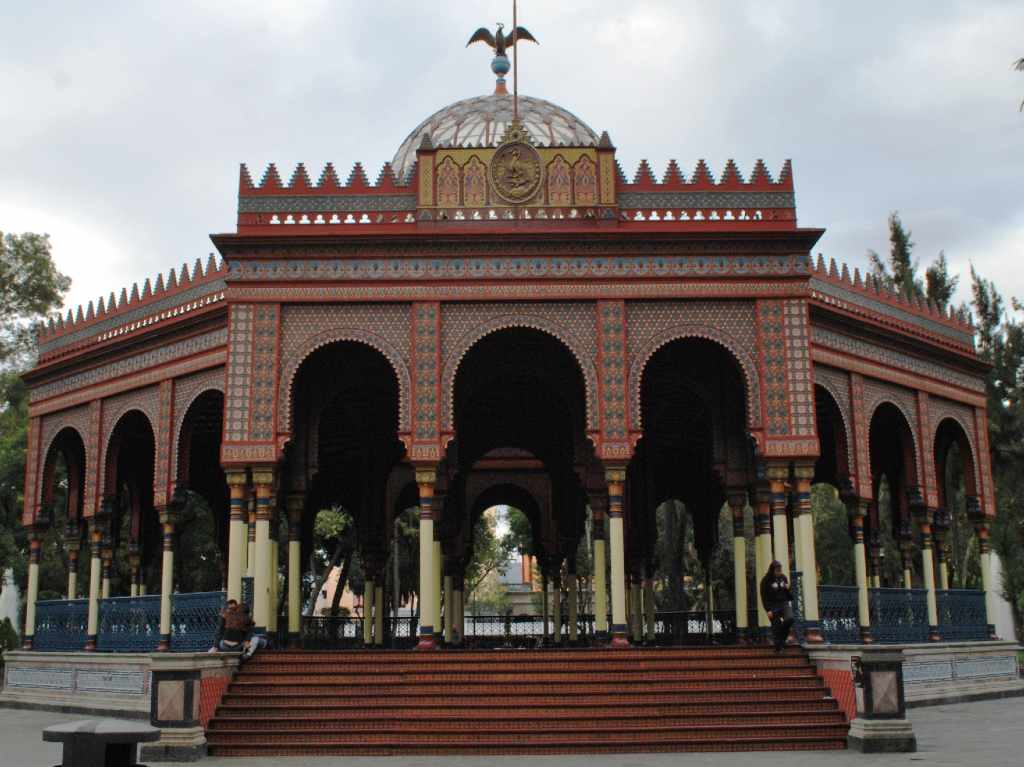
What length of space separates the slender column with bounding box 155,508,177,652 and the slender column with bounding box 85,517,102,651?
1.41 m

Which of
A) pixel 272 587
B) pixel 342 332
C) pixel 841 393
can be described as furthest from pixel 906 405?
pixel 272 587

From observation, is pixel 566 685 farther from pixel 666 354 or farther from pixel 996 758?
pixel 666 354

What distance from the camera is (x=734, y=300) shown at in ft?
49.5

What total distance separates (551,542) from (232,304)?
10.8 m

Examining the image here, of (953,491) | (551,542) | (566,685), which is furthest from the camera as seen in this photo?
(953,491)

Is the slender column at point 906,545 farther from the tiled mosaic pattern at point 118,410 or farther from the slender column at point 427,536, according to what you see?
the tiled mosaic pattern at point 118,410

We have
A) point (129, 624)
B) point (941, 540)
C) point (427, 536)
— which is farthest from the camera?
point (941, 540)

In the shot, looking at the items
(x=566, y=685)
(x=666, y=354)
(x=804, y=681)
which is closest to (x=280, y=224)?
(x=666, y=354)

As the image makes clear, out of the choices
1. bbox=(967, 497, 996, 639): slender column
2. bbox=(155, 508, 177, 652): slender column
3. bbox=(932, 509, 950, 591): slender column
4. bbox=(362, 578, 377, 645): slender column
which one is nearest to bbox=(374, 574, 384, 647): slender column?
bbox=(362, 578, 377, 645): slender column

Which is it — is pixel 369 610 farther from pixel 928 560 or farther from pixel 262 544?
pixel 928 560

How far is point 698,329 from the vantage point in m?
15.0

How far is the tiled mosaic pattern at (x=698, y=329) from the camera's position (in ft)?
48.6

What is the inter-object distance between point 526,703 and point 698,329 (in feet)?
18.5

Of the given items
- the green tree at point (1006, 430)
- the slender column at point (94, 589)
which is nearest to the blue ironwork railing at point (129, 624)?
the slender column at point (94, 589)
